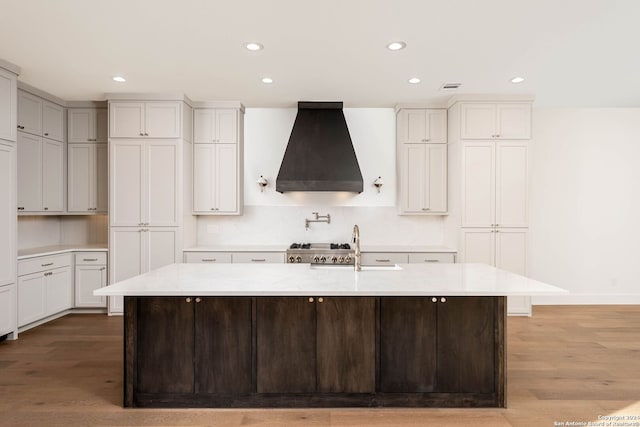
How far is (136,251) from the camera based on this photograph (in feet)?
15.6

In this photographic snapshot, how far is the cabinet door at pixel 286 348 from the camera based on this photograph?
2.50 meters

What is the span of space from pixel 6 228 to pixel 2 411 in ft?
6.60

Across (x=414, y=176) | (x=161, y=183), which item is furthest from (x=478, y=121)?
(x=161, y=183)

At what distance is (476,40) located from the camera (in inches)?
126

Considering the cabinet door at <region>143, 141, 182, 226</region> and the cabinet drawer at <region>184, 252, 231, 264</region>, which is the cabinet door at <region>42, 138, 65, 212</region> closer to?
the cabinet door at <region>143, 141, 182, 226</region>

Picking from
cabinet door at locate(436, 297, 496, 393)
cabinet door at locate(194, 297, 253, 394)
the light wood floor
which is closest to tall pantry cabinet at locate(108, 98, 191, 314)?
the light wood floor

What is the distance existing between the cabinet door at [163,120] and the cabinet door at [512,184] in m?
3.99

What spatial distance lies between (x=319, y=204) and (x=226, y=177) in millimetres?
1337

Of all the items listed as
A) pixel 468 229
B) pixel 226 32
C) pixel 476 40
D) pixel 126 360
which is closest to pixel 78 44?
pixel 226 32

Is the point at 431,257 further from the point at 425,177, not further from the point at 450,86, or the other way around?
the point at 450,86

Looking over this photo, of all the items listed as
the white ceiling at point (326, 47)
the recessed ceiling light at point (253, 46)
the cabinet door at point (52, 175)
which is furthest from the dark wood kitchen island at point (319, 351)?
the cabinet door at point (52, 175)

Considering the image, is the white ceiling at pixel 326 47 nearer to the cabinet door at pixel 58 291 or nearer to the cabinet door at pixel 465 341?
the cabinet door at pixel 465 341

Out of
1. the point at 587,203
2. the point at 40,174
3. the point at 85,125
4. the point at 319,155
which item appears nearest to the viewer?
the point at 40,174

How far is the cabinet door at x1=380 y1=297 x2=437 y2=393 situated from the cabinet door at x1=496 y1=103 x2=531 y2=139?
124 inches
